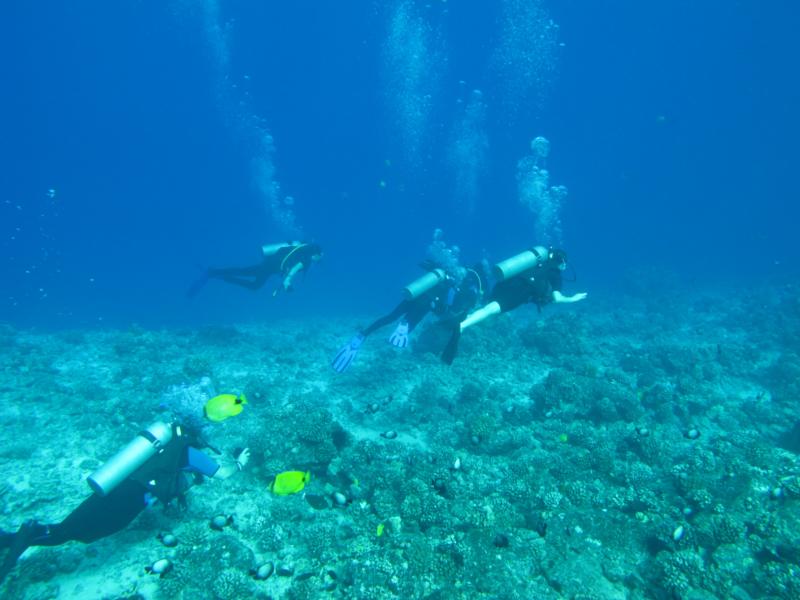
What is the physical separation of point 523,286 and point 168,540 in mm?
8396

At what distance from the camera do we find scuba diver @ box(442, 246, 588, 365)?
10125 millimetres

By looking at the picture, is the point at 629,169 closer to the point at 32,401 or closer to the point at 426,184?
the point at 426,184

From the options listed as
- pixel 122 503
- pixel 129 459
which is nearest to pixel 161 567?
pixel 122 503

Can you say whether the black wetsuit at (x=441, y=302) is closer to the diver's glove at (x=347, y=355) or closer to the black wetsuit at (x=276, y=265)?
the diver's glove at (x=347, y=355)

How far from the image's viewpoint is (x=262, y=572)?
5859mm

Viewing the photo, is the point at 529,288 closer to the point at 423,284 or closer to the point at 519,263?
the point at 519,263

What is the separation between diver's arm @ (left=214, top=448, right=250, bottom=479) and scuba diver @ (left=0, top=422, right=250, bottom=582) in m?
0.03

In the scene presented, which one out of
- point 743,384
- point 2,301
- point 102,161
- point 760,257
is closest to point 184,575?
point 743,384

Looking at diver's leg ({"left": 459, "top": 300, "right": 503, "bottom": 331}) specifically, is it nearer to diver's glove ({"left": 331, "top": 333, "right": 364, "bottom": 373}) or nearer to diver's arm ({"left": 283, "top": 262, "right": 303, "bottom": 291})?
diver's glove ({"left": 331, "top": 333, "right": 364, "bottom": 373})

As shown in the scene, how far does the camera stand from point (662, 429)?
9.81 m

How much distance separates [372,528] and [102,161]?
18993 cm

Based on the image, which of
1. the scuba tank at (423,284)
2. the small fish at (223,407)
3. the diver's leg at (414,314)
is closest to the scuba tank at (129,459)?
the small fish at (223,407)

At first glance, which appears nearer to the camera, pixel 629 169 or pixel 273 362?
pixel 273 362

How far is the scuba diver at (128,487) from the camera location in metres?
6.20
